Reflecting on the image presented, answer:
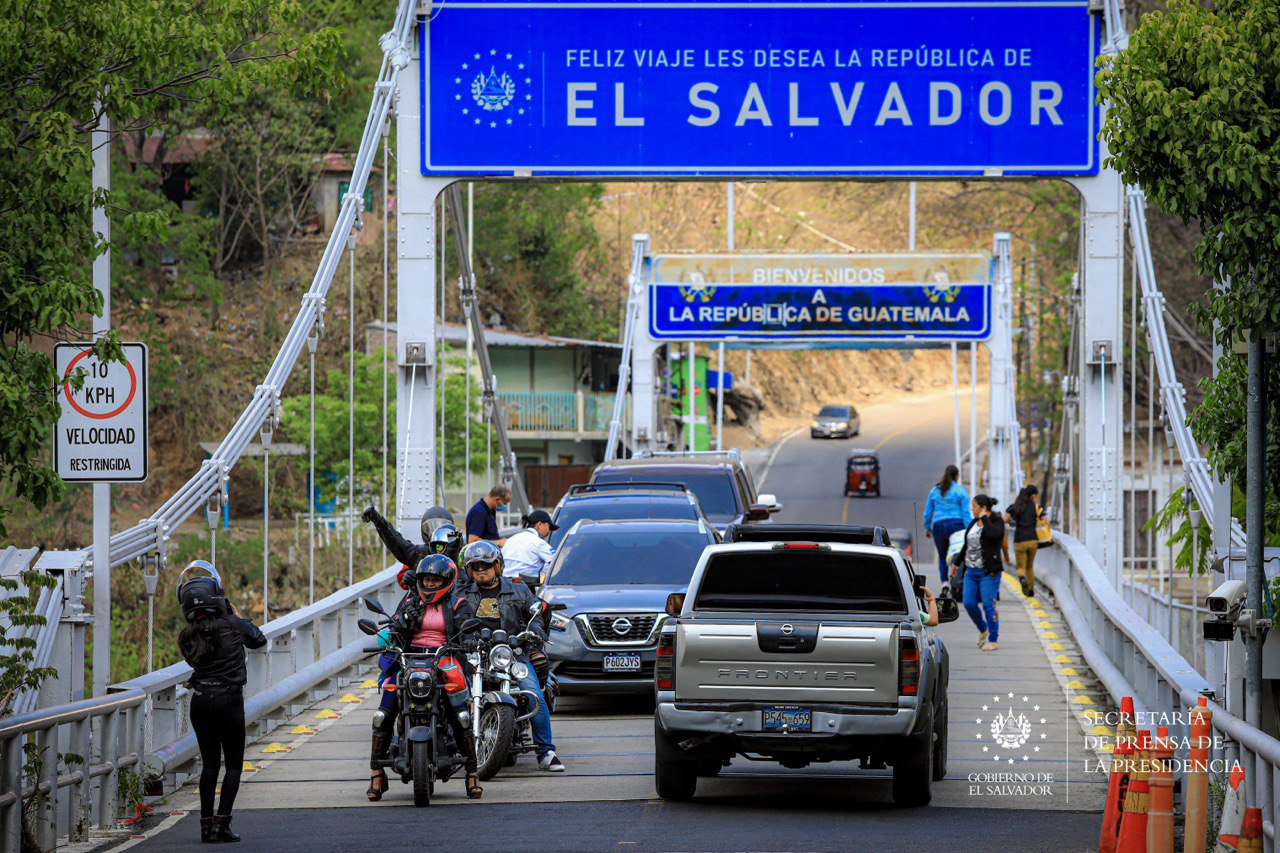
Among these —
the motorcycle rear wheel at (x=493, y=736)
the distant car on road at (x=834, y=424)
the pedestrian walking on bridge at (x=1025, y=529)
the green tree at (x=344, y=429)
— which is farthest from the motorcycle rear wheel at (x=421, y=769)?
the distant car on road at (x=834, y=424)

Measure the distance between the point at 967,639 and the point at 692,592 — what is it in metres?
11.7

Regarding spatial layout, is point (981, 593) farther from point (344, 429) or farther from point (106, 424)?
point (344, 429)

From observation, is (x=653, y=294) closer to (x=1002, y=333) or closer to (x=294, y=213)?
(x=1002, y=333)

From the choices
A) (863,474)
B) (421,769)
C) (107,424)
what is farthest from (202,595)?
(863,474)

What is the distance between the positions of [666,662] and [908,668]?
1.47 m

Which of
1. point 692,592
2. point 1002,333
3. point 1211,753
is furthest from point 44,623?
point 1002,333

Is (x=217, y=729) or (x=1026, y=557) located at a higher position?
(x=1026, y=557)

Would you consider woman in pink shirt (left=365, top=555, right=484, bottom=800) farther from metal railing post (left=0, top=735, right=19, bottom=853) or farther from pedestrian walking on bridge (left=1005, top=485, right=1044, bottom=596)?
pedestrian walking on bridge (left=1005, top=485, right=1044, bottom=596)

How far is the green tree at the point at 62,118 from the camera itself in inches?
416

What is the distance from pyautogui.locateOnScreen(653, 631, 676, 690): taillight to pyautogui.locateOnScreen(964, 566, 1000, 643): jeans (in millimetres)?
10409

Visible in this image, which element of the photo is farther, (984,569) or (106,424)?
(984,569)

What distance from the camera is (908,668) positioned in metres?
11.8

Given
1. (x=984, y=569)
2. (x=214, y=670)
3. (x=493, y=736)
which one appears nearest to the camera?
(x=214, y=670)

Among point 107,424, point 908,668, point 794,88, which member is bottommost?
point 908,668
